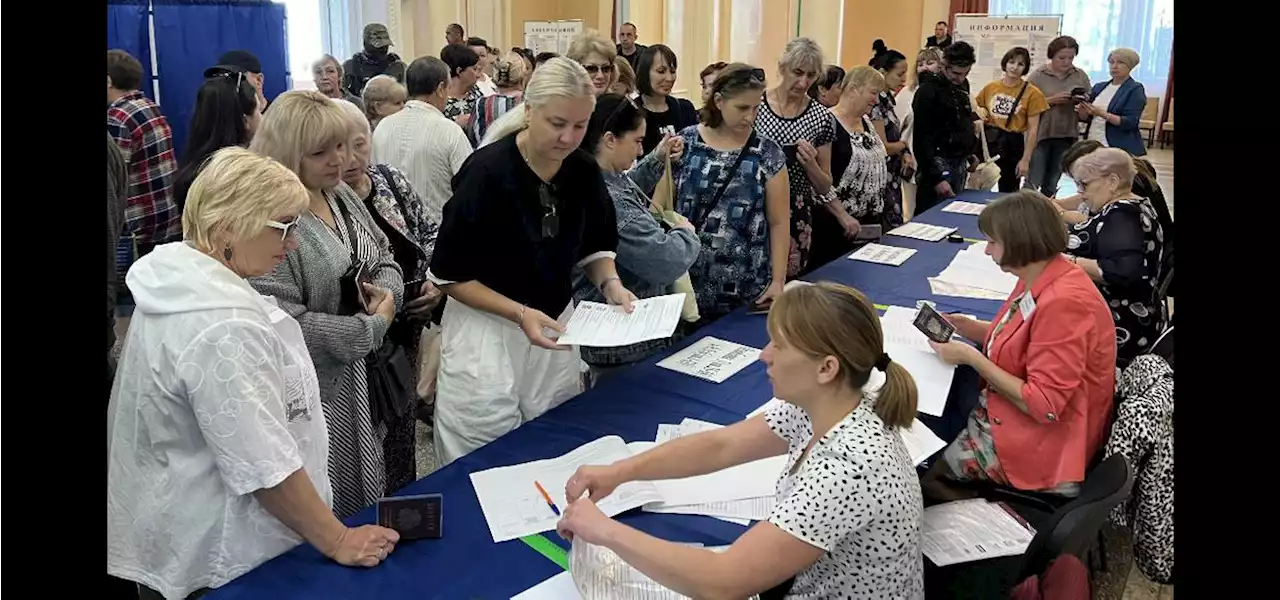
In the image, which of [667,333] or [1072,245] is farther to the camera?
[1072,245]

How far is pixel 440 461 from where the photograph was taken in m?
2.20

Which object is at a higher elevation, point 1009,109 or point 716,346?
point 1009,109

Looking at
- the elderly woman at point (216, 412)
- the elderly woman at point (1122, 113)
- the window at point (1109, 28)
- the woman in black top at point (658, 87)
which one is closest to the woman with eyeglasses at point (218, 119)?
the woman in black top at point (658, 87)

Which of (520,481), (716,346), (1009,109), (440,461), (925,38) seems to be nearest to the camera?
(520,481)

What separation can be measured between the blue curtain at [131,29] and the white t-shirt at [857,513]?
603 cm

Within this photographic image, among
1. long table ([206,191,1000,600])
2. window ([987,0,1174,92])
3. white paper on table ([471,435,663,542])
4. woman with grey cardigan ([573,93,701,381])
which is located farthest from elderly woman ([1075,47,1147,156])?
white paper on table ([471,435,663,542])

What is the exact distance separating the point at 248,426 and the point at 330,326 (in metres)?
0.53

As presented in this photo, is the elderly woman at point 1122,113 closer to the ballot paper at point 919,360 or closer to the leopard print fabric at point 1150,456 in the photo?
the ballot paper at point 919,360

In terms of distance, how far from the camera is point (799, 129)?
3844mm

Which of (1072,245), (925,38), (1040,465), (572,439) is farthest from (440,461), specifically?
(925,38)

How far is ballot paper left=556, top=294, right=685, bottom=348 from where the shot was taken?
2.06 meters

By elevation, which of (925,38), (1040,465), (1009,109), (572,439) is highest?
(925,38)

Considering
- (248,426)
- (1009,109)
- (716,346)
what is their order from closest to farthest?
1. (248,426)
2. (716,346)
3. (1009,109)

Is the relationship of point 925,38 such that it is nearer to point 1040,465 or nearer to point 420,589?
point 1040,465
